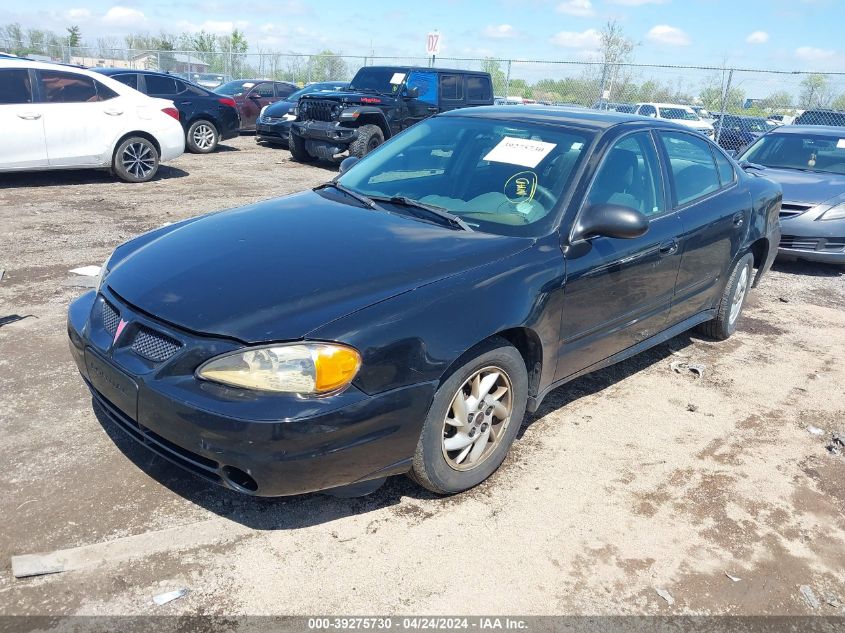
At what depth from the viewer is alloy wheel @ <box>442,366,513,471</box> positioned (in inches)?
123

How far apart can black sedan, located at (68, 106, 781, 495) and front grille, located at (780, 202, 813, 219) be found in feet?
12.2

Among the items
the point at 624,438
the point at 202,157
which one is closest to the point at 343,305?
the point at 624,438

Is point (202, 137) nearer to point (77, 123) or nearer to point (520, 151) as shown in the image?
point (77, 123)

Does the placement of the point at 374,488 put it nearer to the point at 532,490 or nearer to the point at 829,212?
the point at 532,490

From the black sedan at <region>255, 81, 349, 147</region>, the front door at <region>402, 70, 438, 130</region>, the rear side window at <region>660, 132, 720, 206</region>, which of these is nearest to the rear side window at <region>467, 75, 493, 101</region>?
the front door at <region>402, 70, 438, 130</region>

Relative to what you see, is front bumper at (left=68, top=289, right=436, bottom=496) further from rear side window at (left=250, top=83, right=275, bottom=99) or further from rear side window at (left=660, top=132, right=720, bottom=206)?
rear side window at (left=250, top=83, right=275, bottom=99)

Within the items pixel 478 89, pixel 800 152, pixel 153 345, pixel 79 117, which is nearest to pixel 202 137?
pixel 79 117

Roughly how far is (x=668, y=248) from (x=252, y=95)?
1570 centimetres

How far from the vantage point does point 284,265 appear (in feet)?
10.1

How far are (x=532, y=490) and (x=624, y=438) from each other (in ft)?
2.78

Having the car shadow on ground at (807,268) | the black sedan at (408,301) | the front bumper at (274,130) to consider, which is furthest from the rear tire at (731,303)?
the front bumper at (274,130)

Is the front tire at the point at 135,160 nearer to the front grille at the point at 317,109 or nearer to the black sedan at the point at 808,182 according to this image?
the front grille at the point at 317,109

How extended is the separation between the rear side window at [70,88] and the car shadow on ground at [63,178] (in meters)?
1.29

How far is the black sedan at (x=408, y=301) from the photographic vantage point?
8.59 feet
